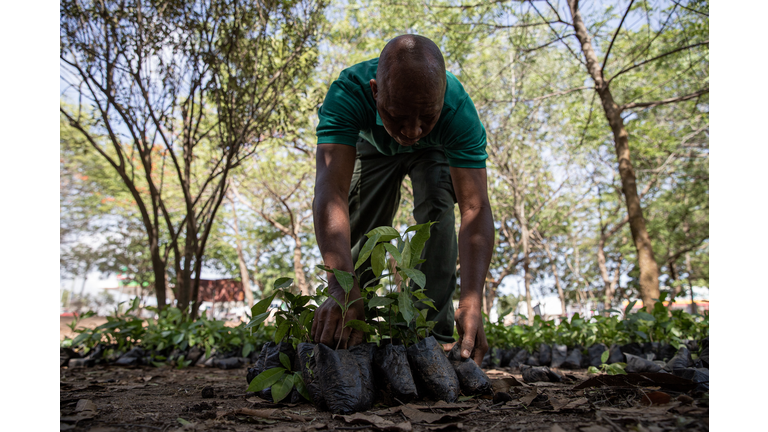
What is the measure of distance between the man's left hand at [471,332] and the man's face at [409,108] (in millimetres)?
749

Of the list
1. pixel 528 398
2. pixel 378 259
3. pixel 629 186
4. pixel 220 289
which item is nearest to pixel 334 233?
pixel 378 259

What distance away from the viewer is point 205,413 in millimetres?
1410

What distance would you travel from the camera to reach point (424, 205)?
2.41 m

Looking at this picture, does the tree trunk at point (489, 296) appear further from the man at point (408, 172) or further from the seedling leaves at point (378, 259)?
the seedling leaves at point (378, 259)

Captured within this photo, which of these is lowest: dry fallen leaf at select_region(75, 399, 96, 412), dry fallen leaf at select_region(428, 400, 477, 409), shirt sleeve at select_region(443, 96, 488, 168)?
dry fallen leaf at select_region(428, 400, 477, 409)

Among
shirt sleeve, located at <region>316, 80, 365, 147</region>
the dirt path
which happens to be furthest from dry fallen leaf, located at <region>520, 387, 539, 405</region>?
shirt sleeve, located at <region>316, 80, 365, 147</region>

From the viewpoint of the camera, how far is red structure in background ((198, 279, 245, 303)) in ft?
66.8

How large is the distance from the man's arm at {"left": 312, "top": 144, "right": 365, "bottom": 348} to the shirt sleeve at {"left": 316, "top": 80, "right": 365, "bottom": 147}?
4 centimetres

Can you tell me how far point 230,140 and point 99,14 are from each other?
1.70 m

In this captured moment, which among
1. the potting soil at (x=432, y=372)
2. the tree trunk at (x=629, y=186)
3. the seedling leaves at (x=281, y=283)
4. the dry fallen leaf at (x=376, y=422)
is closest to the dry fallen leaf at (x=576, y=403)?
the potting soil at (x=432, y=372)

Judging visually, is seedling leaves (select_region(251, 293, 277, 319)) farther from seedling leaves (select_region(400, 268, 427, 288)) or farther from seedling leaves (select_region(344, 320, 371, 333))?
seedling leaves (select_region(400, 268, 427, 288))

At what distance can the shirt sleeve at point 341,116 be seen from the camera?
204 cm

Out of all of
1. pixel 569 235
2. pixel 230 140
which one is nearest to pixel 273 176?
pixel 230 140

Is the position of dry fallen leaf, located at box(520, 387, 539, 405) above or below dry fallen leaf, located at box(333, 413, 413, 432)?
below
